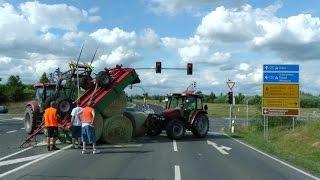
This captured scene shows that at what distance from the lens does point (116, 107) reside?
884 inches

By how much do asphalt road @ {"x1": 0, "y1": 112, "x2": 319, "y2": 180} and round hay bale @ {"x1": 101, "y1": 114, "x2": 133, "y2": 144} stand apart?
102cm

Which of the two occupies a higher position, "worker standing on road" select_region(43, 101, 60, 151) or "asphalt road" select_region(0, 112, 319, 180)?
"worker standing on road" select_region(43, 101, 60, 151)

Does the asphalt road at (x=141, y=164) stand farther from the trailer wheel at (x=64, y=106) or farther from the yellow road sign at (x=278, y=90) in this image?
the yellow road sign at (x=278, y=90)

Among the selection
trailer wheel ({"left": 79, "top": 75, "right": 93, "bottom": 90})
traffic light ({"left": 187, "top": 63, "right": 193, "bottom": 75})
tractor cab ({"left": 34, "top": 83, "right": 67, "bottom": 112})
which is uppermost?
traffic light ({"left": 187, "top": 63, "right": 193, "bottom": 75})

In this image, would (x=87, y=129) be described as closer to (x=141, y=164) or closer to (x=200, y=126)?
(x=141, y=164)

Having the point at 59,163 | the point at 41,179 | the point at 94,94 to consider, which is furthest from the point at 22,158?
the point at 94,94

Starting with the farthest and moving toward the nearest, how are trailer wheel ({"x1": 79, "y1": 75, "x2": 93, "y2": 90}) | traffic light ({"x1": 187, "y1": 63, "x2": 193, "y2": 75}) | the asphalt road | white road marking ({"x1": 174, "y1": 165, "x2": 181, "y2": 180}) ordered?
traffic light ({"x1": 187, "y1": 63, "x2": 193, "y2": 75}) → trailer wheel ({"x1": 79, "y1": 75, "x2": 93, "y2": 90}) → the asphalt road → white road marking ({"x1": 174, "y1": 165, "x2": 181, "y2": 180})

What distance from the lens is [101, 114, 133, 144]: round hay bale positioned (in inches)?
855

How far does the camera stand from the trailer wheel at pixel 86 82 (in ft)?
76.2

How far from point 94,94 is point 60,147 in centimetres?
317

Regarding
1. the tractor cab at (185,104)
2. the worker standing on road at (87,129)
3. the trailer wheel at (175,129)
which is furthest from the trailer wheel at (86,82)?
the worker standing on road at (87,129)

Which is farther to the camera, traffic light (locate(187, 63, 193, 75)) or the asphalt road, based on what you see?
traffic light (locate(187, 63, 193, 75))

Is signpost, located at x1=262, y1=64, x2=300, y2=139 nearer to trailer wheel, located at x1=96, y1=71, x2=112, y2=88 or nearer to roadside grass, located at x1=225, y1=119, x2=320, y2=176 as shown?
roadside grass, located at x1=225, y1=119, x2=320, y2=176

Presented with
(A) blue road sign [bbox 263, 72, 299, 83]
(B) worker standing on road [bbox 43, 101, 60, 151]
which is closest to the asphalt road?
(B) worker standing on road [bbox 43, 101, 60, 151]
